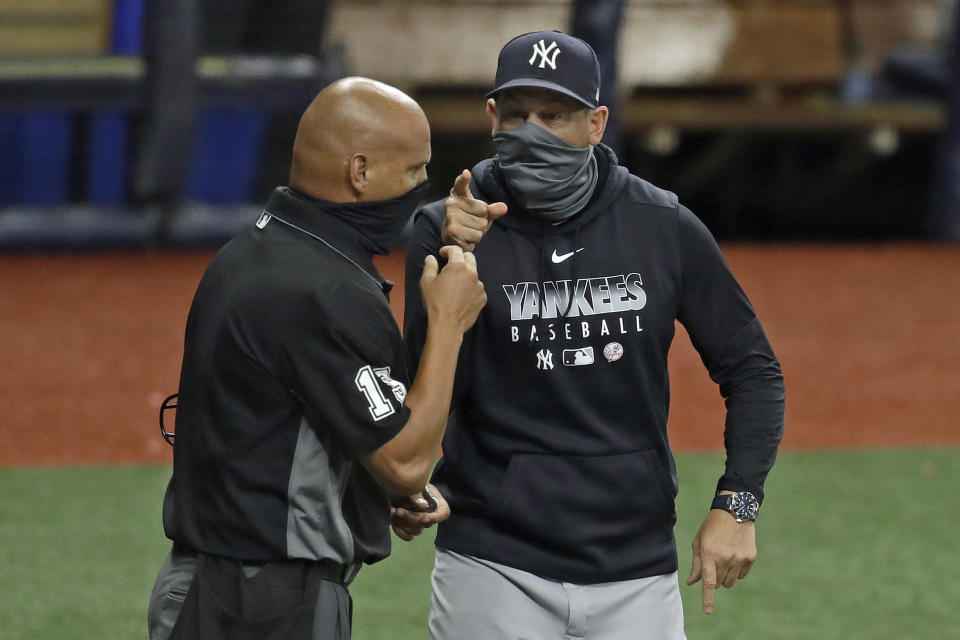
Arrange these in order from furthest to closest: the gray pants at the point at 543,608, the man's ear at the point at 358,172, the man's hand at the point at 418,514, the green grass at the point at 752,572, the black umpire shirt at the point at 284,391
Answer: the green grass at the point at 752,572 → the gray pants at the point at 543,608 → the man's hand at the point at 418,514 → the man's ear at the point at 358,172 → the black umpire shirt at the point at 284,391

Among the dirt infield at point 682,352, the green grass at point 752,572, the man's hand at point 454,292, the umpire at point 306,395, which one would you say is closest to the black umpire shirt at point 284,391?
the umpire at point 306,395

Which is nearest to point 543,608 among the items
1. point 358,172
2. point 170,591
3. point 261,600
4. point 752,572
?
point 261,600

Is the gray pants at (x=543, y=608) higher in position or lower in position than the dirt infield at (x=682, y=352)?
higher

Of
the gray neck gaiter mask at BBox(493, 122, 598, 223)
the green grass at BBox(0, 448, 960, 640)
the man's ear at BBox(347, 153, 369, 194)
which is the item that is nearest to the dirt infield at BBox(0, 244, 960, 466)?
the green grass at BBox(0, 448, 960, 640)

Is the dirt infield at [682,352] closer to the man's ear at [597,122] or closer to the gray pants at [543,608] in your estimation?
the gray pants at [543,608]

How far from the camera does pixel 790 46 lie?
1878 cm

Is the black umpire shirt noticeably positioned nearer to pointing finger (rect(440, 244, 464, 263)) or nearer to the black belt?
the black belt

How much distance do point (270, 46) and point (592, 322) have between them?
13510mm

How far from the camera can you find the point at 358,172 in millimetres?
2805

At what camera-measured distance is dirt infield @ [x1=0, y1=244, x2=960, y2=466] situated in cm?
865

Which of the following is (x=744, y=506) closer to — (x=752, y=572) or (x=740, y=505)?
(x=740, y=505)

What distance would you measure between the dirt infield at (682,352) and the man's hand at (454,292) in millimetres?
5356

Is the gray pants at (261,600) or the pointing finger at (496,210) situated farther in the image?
the pointing finger at (496,210)

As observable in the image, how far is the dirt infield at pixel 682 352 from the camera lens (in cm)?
865
